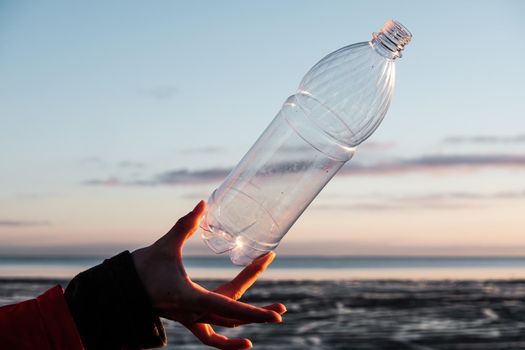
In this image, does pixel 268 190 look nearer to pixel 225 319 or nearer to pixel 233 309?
pixel 225 319

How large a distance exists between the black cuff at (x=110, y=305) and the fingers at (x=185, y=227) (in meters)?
0.13

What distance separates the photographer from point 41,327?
1.92 meters

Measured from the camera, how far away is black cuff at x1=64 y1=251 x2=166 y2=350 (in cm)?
200

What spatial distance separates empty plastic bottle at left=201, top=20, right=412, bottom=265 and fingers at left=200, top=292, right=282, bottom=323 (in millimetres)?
1020

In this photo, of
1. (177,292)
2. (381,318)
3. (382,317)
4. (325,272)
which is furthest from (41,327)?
(325,272)

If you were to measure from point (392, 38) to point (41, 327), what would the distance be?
177 cm

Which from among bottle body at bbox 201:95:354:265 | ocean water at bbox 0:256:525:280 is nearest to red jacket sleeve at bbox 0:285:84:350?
bottle body at bbox 201:95:354:265

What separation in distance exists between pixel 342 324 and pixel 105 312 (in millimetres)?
14524

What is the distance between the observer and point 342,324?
53.0ft

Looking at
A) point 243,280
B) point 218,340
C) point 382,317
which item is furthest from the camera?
point 382,317

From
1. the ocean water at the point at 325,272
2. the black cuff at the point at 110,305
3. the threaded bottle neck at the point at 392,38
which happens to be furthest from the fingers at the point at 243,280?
the ocean water at the point at 325,272

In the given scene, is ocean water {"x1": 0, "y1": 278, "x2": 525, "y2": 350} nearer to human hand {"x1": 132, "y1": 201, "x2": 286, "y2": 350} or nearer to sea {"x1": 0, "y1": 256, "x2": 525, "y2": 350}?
sea {"x1": 0, "y1": 256, "x2": 525, "y2": 350}

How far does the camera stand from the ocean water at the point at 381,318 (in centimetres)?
1385

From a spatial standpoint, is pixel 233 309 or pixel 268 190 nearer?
pixel 233 309
